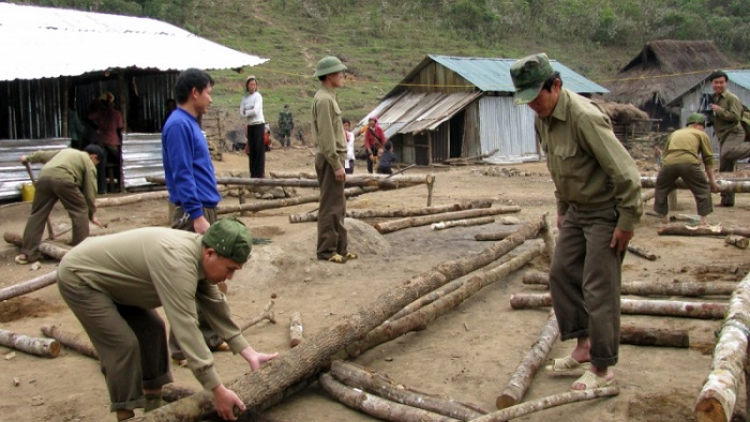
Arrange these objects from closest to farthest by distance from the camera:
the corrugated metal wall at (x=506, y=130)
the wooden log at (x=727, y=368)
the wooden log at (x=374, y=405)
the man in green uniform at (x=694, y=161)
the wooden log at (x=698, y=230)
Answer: the wooden log at (x=727, y=368), the wooden log at (x=374, y=405), the wooden log at (x=698, y=230), the man in green uniform at (x=694, y=161), the corrugated metal wall at (x=506, y=130)

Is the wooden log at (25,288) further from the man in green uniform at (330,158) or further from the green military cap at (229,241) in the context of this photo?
the green military cap at (229,241)

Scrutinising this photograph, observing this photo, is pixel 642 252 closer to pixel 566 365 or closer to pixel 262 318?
pixel 566 365

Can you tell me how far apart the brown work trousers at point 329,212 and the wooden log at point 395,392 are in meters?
3.20

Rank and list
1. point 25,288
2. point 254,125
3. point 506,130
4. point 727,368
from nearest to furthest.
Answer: point 727,368
point 25,288
point 254,125
point 506,130

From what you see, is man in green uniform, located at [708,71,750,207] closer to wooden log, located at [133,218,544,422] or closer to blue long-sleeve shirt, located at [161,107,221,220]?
wooden log, located at [133,218,544,422]

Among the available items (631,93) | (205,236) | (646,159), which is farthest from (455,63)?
(205,236)

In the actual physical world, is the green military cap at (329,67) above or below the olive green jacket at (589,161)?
above

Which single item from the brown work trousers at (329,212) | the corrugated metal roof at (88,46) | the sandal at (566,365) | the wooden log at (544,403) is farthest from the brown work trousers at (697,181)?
the corrugated metal roof at (88,46)

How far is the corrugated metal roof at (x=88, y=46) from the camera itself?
1222 centimetres

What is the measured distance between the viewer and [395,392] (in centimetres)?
420

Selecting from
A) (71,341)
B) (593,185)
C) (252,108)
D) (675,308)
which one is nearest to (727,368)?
(593,185)

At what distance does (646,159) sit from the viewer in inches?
1075

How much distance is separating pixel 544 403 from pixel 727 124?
9.84 metres

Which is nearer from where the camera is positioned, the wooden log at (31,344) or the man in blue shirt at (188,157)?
the man in blue shirt at (188,157)
